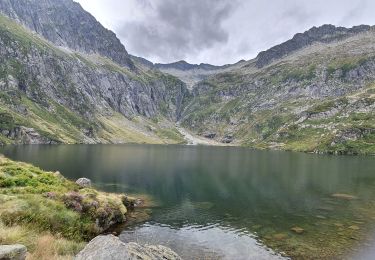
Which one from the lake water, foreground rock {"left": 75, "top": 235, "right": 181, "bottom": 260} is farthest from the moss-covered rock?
foreground rock {"left": 75, "top": 235, "right": 181, "bottom": 260}

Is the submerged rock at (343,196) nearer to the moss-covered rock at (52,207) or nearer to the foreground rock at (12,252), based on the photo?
the moss-covered rock at (52,207)

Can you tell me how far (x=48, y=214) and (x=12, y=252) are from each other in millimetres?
24933

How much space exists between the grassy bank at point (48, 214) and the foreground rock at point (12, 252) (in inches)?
102

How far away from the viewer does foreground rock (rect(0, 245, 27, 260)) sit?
1488 centimetres

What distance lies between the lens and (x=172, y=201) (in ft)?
243

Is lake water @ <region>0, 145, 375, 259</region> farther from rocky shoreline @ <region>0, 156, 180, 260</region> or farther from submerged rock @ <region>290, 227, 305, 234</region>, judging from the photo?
rocky shoreline @ <region>0, 156, 180, 260</region>

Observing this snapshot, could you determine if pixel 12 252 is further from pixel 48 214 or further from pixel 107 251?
pixel 48 214

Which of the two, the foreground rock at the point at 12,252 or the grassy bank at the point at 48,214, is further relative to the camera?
the grassy bank at the point at 48,214

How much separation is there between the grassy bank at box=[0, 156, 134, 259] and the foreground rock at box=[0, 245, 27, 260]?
2.58 meters

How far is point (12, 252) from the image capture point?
598 inches

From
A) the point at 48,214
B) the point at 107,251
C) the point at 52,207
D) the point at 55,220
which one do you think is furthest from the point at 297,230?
the point at 107,251

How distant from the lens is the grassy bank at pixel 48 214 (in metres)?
21.2

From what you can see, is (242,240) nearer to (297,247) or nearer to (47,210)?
(297,247)

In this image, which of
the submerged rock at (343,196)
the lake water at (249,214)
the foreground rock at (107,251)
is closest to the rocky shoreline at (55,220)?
the foreground rock at (107,251)
